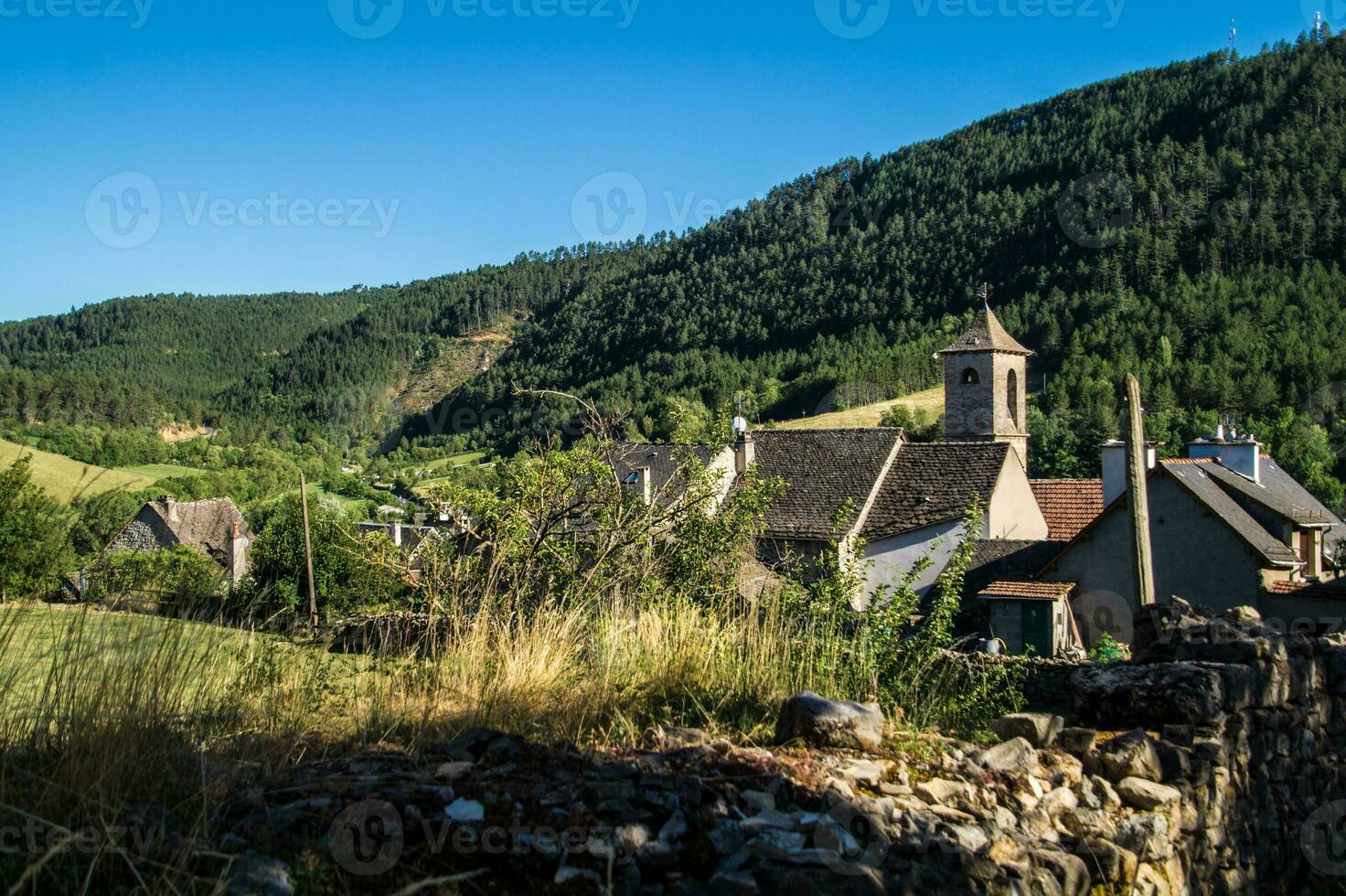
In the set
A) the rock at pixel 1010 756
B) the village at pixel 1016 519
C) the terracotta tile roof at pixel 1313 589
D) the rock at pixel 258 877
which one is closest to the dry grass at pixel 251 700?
the rock at pixel 258 877

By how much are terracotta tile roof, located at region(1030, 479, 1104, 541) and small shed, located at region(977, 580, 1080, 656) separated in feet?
31.3

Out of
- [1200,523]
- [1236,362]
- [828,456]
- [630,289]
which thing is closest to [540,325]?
[630,289]

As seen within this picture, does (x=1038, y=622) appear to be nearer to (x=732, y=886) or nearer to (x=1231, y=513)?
(x=1231, y=513)

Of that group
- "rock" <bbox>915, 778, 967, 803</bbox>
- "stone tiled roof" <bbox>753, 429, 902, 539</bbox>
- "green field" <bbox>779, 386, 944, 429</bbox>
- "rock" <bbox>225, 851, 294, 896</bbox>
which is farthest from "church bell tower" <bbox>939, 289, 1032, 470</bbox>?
"green field" <bbox>779, 386, 944, 429</bbox>

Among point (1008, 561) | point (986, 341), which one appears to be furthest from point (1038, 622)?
point (986, 341)

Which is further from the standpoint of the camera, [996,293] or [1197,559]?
[996,293]

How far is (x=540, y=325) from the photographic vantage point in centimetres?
15025

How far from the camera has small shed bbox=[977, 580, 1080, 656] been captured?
68.2 feet

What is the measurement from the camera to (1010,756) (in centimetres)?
459

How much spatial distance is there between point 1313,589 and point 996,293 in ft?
347

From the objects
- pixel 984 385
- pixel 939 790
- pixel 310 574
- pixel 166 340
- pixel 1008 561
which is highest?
pixel 166 340

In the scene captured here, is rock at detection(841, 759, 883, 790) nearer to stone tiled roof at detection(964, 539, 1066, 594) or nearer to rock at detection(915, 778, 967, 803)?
rock at detection(915, 778, 967, 803)

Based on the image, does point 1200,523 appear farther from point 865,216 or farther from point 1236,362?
point 865,216

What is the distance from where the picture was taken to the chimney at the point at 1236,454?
24641 mm
